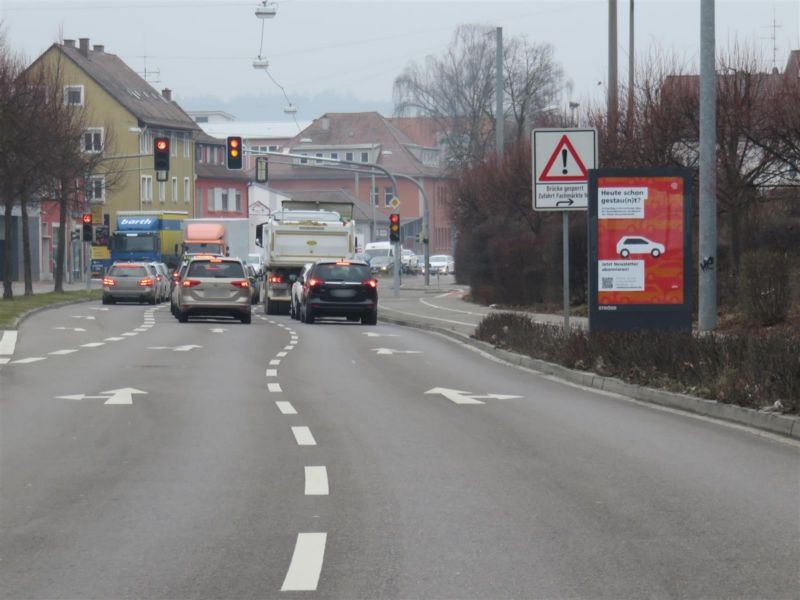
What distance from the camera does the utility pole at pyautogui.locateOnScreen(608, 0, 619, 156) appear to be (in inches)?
1379

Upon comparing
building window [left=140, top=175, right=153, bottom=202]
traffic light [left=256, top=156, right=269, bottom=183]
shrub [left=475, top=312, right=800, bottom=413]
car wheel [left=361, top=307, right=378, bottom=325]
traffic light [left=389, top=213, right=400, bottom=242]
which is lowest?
car wheel [left=361, top=307, right=378, bottom=325]

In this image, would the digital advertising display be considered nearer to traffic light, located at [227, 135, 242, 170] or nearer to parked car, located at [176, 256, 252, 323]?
parked car, located at [176, 256, 252, 323]

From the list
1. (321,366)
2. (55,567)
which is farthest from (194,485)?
(321,366)

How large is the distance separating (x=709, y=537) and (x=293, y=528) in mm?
2187

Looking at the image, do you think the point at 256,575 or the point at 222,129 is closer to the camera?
the point at 256,575

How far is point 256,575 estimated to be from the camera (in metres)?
6.83

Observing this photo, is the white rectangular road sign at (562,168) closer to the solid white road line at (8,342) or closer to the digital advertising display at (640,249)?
the digital advertising display at (640,249)

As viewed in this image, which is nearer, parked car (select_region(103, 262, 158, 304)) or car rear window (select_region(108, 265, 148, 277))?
parked car (select_region(103, 262, 158, 304))

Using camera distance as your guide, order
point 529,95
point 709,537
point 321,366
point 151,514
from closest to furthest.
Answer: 1. point 709,537
2. point 151,514
3. point 321,366
4. point 529,95

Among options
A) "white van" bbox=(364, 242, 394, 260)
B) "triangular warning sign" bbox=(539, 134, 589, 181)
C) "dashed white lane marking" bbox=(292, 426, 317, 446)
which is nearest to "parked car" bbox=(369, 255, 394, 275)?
"white van" bbox=(364, 242, 394, 260)

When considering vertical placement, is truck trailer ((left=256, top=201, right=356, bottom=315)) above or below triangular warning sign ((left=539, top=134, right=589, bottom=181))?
below

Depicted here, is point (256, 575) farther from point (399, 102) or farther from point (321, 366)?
point (399, 102)

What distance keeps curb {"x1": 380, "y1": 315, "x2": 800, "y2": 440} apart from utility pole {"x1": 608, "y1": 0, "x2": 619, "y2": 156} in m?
12.8

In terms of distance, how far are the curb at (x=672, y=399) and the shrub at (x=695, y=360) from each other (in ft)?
0.50
